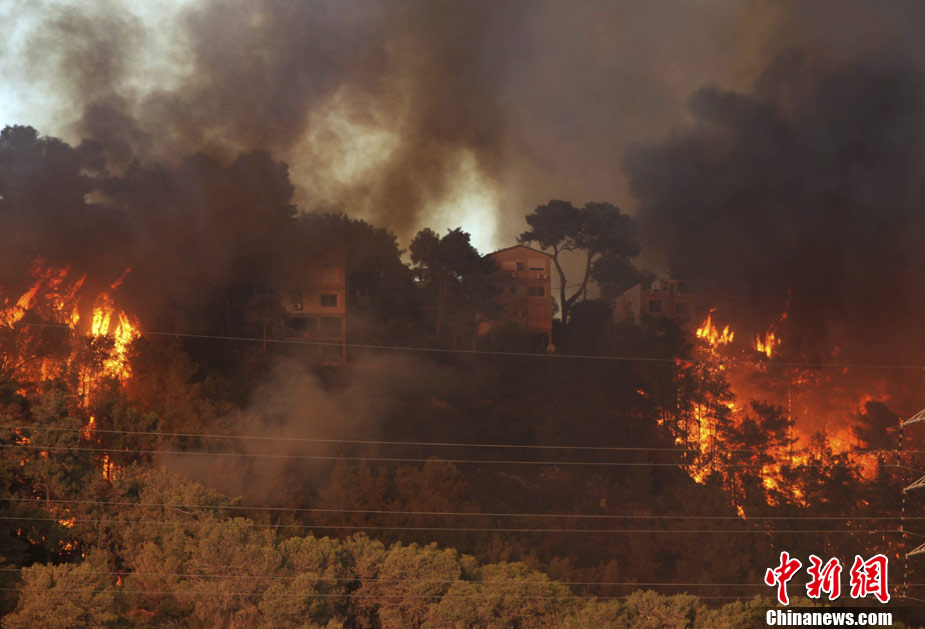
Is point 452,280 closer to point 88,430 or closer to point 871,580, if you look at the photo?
point 88,430

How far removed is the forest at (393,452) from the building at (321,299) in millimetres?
572

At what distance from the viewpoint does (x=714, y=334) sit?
43.5 m

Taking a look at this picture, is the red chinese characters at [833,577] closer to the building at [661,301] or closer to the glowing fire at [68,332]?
the building at [661,301]

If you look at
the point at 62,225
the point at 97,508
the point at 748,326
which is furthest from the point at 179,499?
the point at 748,326

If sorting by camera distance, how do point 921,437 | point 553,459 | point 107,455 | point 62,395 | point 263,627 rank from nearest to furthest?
point 263,627
point 62,395
point 107,455
point 921,437
point 553,459

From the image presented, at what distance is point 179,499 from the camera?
87.1 ft

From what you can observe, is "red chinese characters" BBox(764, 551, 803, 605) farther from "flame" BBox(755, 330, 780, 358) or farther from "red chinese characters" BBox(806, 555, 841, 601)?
"flame" BBox(755, 330, 780, 358)

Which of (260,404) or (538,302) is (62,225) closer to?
(260,404)

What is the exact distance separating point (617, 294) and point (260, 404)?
21114 mm

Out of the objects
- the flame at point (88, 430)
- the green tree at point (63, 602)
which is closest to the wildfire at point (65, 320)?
the flame at point (88, 430)

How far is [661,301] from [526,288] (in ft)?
23.6

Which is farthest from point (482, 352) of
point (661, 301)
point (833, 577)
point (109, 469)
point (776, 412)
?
point (833, 577)

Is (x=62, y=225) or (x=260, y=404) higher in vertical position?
(x=62, y=225)

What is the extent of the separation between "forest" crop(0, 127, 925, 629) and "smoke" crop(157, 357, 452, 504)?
0.11 m
